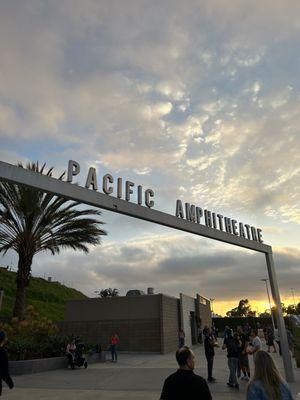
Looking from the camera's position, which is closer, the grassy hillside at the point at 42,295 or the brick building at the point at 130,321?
the brick building at the point at 130,321

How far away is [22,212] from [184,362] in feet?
54.9

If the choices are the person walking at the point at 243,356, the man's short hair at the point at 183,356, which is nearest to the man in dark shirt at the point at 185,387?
the man's short hair at the point at 183,356

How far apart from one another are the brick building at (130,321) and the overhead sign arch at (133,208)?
1269 cm

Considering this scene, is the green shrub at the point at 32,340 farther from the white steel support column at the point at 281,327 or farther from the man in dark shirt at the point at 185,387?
the man in dark shirt at the point at 185,387

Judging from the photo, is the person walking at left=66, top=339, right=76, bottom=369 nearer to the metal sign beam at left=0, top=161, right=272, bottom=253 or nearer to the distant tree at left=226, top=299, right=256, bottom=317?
the metal sign beam at left=0, top=161, right=272, bottom=253

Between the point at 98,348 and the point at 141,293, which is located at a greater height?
the point at 141,293

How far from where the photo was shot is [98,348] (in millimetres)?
19047

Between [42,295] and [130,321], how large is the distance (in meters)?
26.8

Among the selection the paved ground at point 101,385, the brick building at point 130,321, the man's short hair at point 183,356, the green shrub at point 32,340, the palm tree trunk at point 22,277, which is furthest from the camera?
the brick building at point 130,321

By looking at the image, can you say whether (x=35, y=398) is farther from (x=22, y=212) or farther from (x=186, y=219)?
(x=22, y=212)

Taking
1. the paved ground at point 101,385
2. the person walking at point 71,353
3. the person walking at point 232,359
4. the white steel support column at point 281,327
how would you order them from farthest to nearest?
1. the person walking at point 71,353
2. the white steel support column at point 281,327
3. the person walking at point 232,359
4. the paved ground at point 101,385

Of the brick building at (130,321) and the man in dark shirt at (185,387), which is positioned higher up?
the brick building at (130,321)

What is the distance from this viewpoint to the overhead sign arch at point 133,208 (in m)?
7.58

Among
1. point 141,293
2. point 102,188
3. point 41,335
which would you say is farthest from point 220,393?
point 141,293
